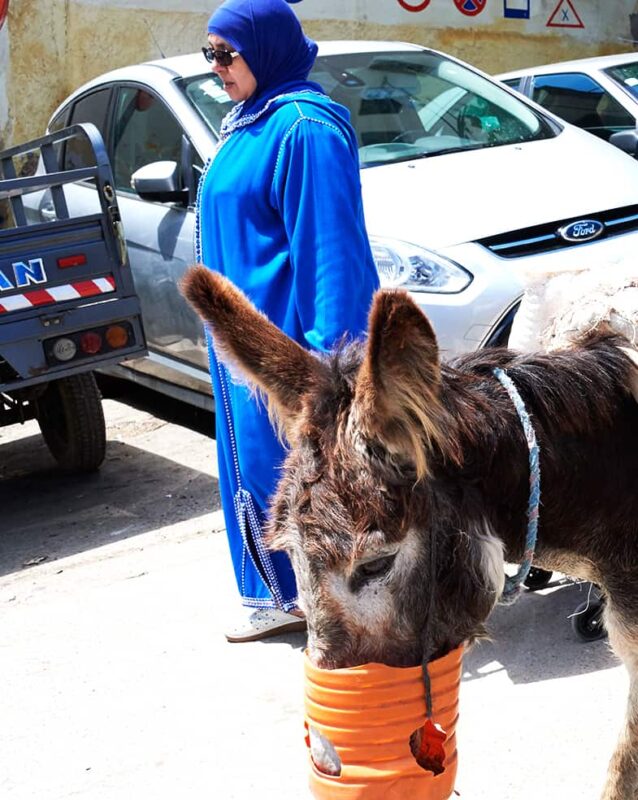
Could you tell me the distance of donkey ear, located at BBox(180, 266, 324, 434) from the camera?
86.3 inches

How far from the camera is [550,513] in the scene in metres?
2.34

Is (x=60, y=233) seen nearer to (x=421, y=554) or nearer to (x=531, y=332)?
(x=531, y=332)

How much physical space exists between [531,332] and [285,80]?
1.24 metres

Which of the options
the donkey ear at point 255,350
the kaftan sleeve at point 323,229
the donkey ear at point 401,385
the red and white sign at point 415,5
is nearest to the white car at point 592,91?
the red and white sign at point 415,5

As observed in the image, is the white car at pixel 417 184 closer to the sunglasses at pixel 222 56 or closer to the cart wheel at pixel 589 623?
the cart wheel at pixel 589 623

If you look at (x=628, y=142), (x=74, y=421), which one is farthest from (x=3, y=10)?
(x=628, y=142)

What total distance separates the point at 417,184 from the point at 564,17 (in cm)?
1070

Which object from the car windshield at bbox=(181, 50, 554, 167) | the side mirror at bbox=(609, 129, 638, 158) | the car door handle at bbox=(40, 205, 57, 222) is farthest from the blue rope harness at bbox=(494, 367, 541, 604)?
the car door handle at bbox=(40, 205, 57, 222)

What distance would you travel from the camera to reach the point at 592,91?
9.13m

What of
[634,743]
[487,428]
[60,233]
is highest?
[487,428]

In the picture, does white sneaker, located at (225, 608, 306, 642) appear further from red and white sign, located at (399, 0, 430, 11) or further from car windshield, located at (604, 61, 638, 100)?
red and white sign, located at (399, 0, 430, 11)

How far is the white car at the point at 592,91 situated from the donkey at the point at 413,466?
22.3 feet

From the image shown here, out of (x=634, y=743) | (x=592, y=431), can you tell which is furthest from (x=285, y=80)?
(x=634, y=743)

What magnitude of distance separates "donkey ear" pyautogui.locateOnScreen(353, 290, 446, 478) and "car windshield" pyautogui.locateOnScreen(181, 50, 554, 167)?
406 centimetres
